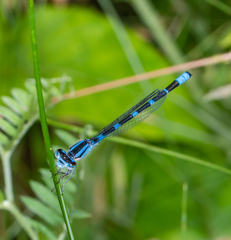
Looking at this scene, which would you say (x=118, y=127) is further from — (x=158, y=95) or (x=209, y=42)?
(x=209, y=42)

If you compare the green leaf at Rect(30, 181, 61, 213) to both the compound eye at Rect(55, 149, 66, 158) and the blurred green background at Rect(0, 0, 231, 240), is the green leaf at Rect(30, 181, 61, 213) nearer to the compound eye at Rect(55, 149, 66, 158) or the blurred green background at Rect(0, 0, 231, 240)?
the compound eye at Rect(55, 149, 66, 158)

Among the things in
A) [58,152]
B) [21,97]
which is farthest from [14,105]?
[58,152]

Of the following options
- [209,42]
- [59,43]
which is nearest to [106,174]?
[59,43]

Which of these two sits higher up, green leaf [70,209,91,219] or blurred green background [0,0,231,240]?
blurred green background [0,0,231,240]

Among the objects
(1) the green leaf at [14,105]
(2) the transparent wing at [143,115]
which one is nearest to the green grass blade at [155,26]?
(2) the transparent wing at [143,115]

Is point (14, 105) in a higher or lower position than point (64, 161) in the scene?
higher

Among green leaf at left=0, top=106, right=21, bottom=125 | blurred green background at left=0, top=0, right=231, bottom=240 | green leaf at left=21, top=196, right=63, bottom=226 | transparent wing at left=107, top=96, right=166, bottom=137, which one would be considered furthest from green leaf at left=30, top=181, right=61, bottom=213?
blurred green background at left=0, top=0, right=231, bottom=240

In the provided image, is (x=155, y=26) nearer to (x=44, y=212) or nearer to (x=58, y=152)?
(x=58, y=152)
